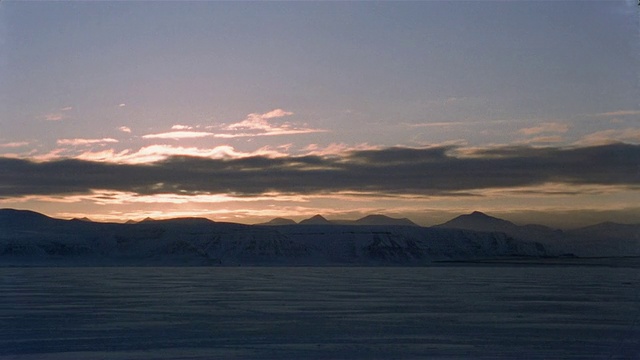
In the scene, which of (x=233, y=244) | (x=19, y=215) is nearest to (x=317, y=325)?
(x=233, y=244)

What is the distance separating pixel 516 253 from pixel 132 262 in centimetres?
6552

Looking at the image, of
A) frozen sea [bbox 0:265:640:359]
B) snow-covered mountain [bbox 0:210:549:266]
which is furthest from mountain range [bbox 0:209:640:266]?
frozen sea [bbox 0:265:640:359]

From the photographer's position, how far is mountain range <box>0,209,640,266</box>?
360ft

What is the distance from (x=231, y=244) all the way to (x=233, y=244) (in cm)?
29

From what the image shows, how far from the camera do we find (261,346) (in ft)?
64.0

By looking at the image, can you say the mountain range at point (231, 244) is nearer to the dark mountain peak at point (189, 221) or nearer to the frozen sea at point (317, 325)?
the dark mountain peak at point (189, 221)

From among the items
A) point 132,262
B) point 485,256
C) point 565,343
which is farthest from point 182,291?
point 485,256

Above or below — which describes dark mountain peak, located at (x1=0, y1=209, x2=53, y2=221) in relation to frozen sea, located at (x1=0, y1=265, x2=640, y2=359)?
above

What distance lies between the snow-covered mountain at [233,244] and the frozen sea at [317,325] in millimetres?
71782

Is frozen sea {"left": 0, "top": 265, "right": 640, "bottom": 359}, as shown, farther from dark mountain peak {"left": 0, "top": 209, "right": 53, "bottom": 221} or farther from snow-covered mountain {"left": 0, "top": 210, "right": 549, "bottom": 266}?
dark mountain peak {"left": 0, "top": 209, "right": 53, "bottom": 221}

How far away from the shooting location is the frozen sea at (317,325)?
18.8 meters

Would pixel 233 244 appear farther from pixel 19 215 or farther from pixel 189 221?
pixel 19 215

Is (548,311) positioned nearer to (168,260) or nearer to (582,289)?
(582,289)

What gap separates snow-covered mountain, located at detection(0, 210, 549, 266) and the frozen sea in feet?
236
